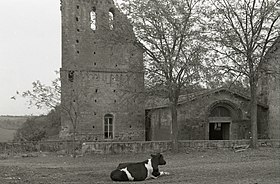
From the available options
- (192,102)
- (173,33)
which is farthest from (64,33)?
(173,33)

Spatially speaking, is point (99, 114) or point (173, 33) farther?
point (99, 114)

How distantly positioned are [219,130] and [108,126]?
9561 mm

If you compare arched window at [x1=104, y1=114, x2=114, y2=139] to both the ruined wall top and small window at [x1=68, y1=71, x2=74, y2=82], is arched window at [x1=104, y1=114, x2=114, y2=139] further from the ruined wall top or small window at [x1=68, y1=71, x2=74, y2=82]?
the ruined wall top

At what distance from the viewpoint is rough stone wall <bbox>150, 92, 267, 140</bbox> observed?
33406 mm

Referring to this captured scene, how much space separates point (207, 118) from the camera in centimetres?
3384

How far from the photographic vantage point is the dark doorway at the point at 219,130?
35219mm

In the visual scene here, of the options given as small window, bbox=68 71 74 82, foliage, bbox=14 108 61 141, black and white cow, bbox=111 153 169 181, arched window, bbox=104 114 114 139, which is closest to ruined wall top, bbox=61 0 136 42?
small window, bbox=68 71 74 82

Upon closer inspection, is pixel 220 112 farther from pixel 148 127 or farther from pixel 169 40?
pixel 169 40

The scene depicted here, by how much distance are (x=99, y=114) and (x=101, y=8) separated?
9.01 metres

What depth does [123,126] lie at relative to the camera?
36844 mm

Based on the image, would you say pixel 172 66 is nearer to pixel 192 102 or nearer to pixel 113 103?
pixel 192 102

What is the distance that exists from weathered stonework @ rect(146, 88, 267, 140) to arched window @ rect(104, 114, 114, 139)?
11.8ft

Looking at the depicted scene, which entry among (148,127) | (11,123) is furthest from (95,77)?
(11,123)

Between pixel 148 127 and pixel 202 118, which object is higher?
pixel 202 118
